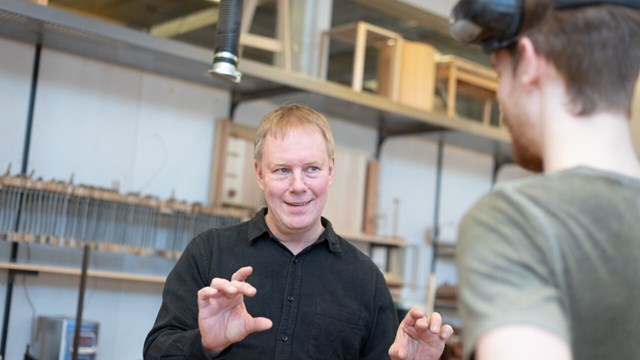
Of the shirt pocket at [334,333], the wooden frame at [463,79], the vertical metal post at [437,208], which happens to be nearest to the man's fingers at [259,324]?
the shirt pocket at [334,333]

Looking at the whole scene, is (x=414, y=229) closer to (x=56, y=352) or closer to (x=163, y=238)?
(x=163, y=238)

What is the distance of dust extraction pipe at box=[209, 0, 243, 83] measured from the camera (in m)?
2.22

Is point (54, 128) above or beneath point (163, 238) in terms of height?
above

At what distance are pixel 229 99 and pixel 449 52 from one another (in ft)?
10.3

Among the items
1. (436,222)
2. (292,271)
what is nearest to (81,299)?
(292,271)

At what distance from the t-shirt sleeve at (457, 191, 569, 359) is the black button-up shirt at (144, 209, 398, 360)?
1.06 meters

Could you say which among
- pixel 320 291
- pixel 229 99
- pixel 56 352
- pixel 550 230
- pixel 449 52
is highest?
pixel 449 52

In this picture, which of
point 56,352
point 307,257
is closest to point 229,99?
point 56,352

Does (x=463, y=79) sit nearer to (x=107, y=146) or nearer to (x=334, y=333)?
(x=107, y=146)

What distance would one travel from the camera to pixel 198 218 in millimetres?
3859

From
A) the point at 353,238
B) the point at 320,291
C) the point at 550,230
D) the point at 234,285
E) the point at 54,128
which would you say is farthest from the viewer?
the point at 353,238

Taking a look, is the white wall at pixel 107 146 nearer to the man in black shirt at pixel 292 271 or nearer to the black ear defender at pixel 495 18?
the man in black shirt at pixel 292 271

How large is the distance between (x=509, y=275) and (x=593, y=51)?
273 mm

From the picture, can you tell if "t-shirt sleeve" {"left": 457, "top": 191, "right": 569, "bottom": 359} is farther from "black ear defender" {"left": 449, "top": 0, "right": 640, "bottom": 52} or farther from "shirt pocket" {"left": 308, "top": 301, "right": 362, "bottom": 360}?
"shirt pocket" {"left": 308, "top": 301, "right": 362, "bottom": 360}
